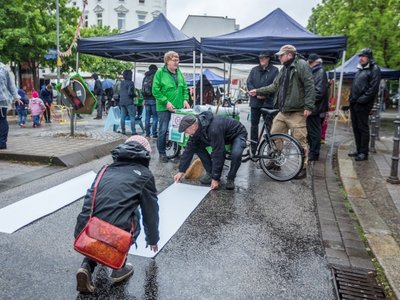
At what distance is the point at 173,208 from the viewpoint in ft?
16.0

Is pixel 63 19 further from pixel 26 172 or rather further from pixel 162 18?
pixel 26 172

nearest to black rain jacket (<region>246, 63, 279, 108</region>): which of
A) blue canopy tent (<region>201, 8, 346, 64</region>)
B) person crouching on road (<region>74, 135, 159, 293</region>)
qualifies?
blue canopy tent (<region>201, 8, 346, 64</region>)

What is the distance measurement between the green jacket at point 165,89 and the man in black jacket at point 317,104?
107 inches

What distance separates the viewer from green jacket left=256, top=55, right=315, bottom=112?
249 inches

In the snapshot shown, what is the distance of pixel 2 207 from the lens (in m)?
4.72

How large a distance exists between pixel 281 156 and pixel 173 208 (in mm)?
2296

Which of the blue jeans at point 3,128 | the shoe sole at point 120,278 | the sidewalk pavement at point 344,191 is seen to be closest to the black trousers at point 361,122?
the sidewalk pavement at point 344,191

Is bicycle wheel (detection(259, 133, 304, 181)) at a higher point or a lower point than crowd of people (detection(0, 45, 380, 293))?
lower

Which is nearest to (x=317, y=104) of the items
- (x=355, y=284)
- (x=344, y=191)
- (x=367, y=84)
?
(x=367, y=84)

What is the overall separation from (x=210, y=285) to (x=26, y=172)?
4586 millimetres

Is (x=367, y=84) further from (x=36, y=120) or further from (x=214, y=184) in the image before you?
(x=36, y=120)

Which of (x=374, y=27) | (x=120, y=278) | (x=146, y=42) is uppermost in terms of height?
(x=374, y=27)

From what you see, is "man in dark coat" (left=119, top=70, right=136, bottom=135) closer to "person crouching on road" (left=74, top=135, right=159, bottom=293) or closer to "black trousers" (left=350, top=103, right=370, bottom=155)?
"black trousers" (left=350, top=103, right=370, bottom=155)

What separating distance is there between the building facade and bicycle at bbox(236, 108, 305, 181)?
50461mm
